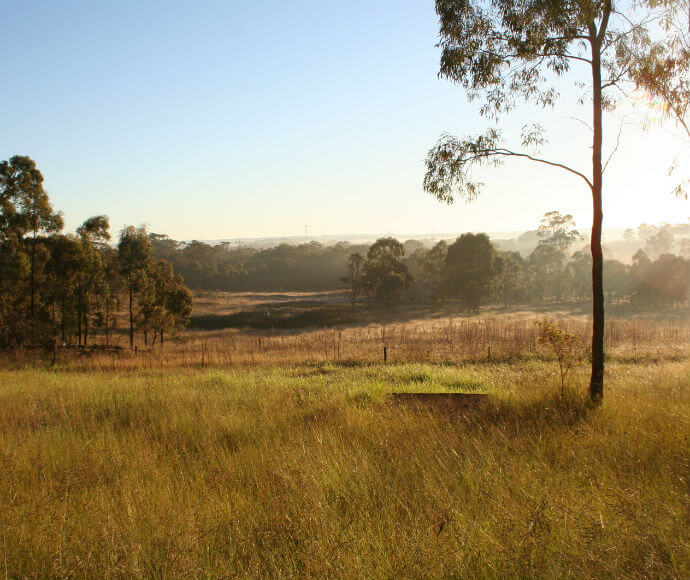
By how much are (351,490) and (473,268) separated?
1983 inches

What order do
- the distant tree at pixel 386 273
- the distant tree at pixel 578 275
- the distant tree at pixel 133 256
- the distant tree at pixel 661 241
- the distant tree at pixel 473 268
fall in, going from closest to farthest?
the distant tree at pixel 133 256 < the distant tree at pixel 473 268 < the distant tree at pixel 386 273 < the distant tree at pixel 578 275 < the distant tree at pixel 661 241

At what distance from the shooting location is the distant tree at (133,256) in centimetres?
2781

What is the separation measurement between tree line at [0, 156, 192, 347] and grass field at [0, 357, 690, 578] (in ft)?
61.6

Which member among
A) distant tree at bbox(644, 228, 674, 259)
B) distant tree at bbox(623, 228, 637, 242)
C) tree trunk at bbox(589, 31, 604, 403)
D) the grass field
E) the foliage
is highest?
distant tree at bbox(623, 228, 637, 242)

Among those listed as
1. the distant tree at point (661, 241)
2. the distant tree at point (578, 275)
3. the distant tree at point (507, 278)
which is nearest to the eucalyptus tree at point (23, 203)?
the distant tree at point (507, 278)

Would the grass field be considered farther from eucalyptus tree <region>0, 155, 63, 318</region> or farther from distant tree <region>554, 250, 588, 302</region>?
distant tree <region>554, 250, 588, 302</region>

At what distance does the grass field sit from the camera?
2994mm

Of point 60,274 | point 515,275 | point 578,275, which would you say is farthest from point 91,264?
point 578,275

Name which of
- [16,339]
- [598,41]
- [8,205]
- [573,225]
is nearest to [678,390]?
[598,41]

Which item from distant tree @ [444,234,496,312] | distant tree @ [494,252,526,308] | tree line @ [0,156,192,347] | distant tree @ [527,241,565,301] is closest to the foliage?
tree line @ [0,156,192,347]

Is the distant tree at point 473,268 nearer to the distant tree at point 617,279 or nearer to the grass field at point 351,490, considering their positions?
the distant tree at point 617,279

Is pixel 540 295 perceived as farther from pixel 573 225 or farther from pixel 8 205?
pixel 8 205

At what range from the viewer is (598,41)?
24.8 ft

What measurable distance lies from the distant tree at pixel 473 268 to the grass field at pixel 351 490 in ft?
150
